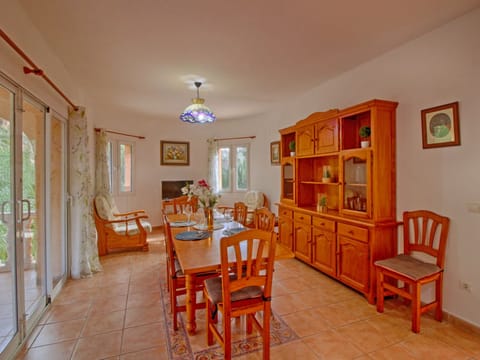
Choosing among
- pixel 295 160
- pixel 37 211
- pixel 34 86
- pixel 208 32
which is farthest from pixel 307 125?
pixel 37 211

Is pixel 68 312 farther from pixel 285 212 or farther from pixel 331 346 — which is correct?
pixel 285 212

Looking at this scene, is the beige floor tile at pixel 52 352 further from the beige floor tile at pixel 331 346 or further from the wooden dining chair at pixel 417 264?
the wooden dining chair at pixel 417 264

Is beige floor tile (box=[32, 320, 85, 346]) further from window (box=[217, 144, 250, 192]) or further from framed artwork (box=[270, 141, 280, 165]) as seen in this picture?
window (box=[217, 144, 250, 192])

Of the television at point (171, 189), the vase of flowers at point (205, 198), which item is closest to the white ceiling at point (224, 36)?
the vase of flowers at point (205, 198)

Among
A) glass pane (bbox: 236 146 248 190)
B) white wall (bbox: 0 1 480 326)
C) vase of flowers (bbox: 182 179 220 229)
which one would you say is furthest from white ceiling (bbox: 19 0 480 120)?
glass pane (bbox: 236 146 248 190)

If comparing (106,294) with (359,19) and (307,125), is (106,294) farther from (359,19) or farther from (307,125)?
(359,19)

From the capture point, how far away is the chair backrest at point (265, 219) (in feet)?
8.07

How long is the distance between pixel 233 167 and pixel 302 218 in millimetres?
3056

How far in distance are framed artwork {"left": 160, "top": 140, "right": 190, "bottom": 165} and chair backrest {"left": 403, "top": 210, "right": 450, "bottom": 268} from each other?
16.2ft

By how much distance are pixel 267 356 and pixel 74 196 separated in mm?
2983

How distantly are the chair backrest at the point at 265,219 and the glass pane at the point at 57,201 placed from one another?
2295 mm

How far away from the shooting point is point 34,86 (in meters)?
2.26

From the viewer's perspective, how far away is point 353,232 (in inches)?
110

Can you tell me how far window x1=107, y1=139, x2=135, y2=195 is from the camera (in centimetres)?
538
